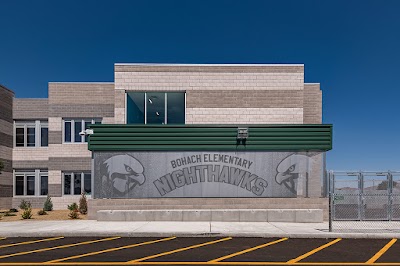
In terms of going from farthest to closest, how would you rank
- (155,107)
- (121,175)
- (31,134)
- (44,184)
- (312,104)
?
(31,134) → (44,184) → (312,104) → (155,107) → (121,175)

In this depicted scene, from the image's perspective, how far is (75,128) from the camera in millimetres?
23766

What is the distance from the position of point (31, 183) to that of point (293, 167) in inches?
784

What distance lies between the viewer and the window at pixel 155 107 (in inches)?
778

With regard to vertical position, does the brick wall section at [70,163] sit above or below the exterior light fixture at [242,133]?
below

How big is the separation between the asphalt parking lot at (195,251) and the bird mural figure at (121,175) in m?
4.84

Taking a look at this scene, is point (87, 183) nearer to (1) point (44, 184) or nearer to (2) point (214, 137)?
(1) point (44, 184)

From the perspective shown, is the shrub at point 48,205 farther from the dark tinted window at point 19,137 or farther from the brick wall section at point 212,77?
the brick wall section at point 212,77

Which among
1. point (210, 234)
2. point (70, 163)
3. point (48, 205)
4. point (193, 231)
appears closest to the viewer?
point (210, 234)

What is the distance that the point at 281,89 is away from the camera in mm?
19469

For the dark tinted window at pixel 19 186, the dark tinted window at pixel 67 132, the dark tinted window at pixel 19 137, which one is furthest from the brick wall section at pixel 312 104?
the dark tinted window at pixel 19 186

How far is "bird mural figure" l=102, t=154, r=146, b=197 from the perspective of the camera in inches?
648

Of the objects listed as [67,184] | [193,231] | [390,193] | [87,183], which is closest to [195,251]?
[193,231]

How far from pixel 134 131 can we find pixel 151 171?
2258 millimetres

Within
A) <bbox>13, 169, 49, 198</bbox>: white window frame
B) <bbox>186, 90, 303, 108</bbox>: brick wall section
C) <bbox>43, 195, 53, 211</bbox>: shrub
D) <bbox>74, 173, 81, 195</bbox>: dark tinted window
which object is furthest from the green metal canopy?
<bbox>13, 169, 49, 198</bbox>: white window frame
